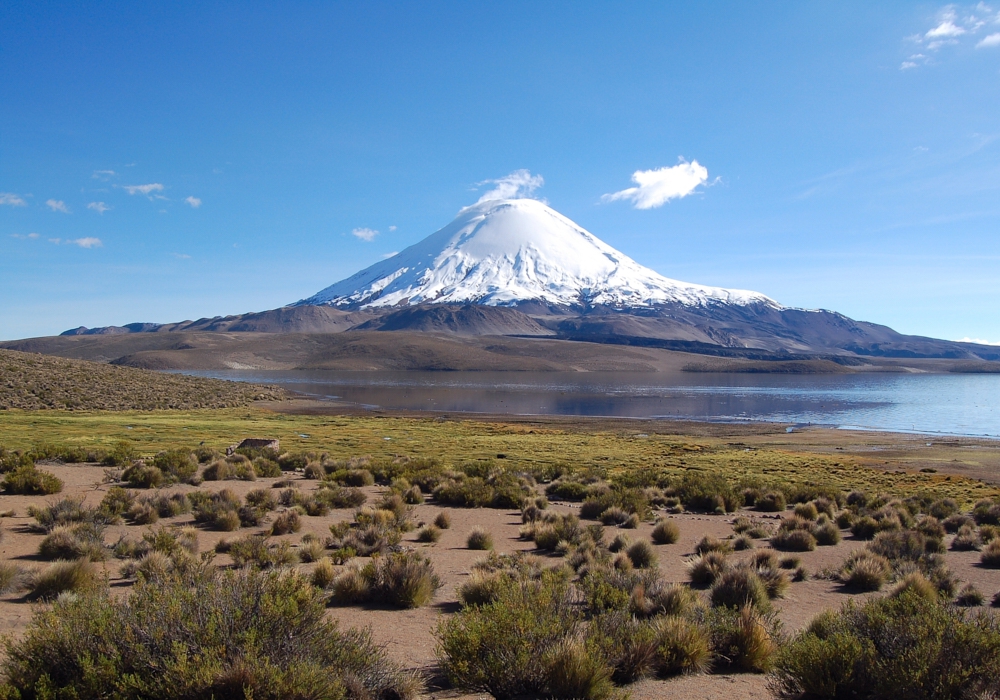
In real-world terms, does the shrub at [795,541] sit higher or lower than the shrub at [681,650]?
lower

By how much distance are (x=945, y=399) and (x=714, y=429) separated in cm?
5638

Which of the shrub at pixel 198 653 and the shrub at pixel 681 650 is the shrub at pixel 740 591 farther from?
the shrub at pixel 198 653

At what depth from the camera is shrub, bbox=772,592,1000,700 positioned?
4195 mm

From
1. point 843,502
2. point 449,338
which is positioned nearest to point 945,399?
point 843,502

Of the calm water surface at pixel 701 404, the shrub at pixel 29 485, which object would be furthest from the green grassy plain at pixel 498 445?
the calm water surface at pixel 701 404

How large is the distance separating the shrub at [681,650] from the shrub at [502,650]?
0.86m

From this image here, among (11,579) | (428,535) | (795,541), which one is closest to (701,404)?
(795,541)

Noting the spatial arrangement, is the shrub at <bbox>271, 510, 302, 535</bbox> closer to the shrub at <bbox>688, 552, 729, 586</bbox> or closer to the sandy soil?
the sandy soil

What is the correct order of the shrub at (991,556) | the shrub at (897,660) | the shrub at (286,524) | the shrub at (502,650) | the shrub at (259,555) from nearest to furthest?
the shrub at (897,660)
the shrub at (502,650)
the shrub at (259,555)
the shrub at (991,556)
the shrub at (286,524)

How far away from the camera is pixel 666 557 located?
10.3 metres

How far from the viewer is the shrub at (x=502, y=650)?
14.6 feet

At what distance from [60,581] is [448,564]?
468 centimetres

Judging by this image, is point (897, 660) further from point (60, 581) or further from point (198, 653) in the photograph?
point (60, 581)

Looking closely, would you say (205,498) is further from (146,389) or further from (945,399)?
(945,399)
